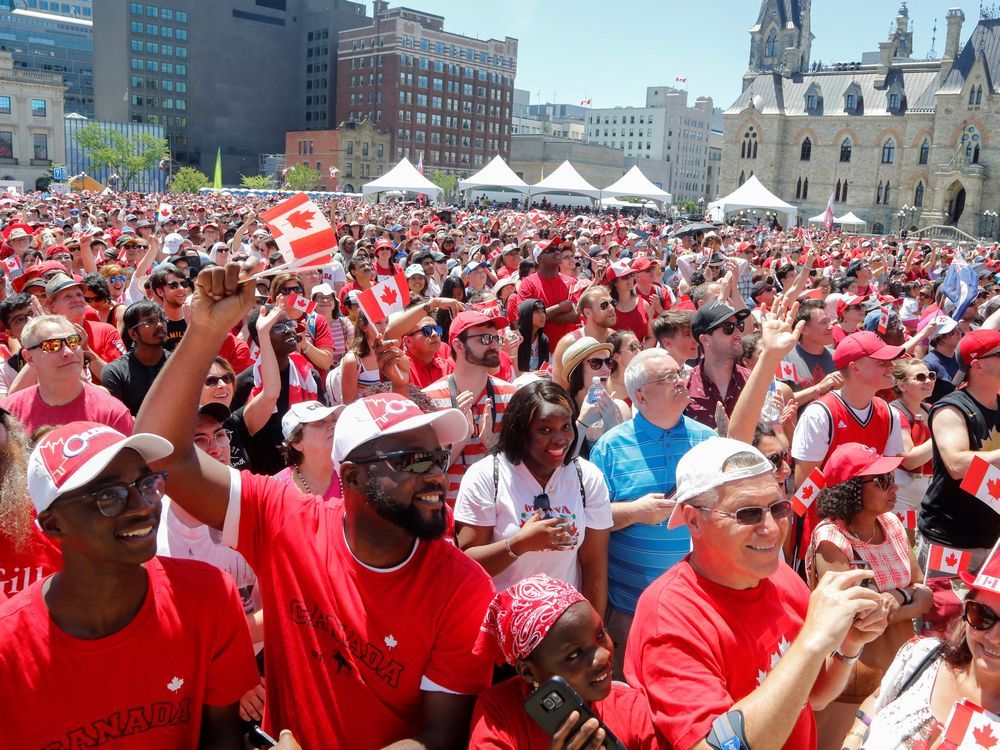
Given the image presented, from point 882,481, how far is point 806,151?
3244 inches

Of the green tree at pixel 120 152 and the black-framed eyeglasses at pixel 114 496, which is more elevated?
the green tree at pixel 120 152

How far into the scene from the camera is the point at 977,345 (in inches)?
181

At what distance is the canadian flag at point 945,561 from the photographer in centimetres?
422

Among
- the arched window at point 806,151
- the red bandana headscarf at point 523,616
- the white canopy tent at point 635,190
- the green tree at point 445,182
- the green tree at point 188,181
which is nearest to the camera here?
the red bandana headscarf at point 523,616

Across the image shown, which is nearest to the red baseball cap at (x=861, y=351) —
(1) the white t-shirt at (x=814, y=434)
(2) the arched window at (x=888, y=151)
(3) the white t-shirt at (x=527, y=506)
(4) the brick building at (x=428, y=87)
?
(1) the white t-shirt at (x=814, y=434)

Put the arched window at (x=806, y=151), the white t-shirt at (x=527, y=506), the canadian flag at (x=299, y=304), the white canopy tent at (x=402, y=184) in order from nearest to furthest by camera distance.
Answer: the white t-shirt at (x=527, y=506)
the canadian flag at (x=299, y=304)
the white canopy tent at (x=402, y=184)
the arched window at (x=806, y=151)

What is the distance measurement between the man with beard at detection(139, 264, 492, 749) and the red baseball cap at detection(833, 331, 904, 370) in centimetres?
317

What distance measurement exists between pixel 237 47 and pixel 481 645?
125 meters

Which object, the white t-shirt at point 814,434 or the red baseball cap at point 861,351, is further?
the red baseball cap at point 861,351

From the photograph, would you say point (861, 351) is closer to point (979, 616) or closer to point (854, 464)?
point (854, 464)

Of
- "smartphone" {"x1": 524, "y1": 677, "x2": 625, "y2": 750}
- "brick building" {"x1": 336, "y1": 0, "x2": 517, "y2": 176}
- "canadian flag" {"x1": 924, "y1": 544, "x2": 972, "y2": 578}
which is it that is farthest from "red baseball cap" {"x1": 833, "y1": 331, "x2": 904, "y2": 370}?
"brick building" {"x1": 336, "y1": 0, "x2": 517, "y2": 176}

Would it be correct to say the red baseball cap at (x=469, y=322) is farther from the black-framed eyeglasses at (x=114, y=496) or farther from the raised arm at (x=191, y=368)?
the black-framed eyeglasses at (x=114, y=496)

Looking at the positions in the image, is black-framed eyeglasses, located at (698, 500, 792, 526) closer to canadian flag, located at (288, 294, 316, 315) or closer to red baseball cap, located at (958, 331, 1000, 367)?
red baseball cap, located at (958, 331, 1000, 367)

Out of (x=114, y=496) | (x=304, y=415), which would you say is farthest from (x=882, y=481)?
(x=114, y=496)
